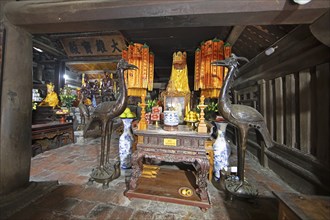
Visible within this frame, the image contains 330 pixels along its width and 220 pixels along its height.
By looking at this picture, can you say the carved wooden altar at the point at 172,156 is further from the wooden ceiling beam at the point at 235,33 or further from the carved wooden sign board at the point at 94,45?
the carved wooden sign board at the point at 94,45

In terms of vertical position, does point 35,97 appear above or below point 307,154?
above

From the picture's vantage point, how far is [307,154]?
2.60 m

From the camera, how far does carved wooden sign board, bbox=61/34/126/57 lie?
614 centimetres

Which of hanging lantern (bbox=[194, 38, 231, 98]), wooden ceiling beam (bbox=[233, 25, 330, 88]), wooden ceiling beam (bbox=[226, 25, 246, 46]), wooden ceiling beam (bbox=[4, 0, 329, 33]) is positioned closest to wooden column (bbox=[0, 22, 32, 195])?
wooden ceiling beam (bbox=[4, 0, 329, 33])

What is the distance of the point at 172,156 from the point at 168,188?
0.68 meters

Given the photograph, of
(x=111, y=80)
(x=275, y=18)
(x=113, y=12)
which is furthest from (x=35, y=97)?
(x=275, y=18)

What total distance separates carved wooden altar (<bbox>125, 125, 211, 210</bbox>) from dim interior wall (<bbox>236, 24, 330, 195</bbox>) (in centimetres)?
179

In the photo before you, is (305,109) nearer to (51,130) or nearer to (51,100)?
(51,130)

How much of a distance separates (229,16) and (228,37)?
9.47 feet

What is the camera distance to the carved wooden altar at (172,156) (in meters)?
2.33

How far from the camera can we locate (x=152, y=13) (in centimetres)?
197

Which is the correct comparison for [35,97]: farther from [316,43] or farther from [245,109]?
[316,43]

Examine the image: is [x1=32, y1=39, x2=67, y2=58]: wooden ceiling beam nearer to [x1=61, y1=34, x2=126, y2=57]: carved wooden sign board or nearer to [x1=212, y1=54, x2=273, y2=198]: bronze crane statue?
[x1=61, y1=34, x2=126, y2=57]: carved wooden sign board

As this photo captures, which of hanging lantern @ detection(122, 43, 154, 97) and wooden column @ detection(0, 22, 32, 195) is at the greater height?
hanging lantern @ detection(122, 43, 154, 97)
